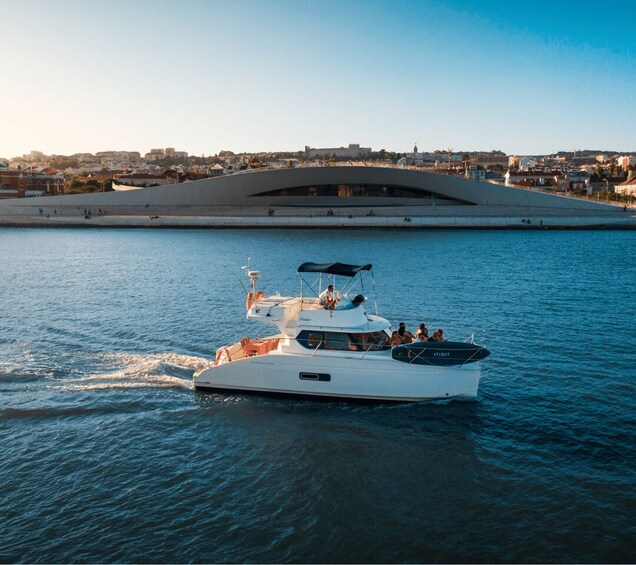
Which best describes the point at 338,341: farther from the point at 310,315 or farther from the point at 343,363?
the point at 310,315

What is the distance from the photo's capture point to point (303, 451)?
14695 millimetres

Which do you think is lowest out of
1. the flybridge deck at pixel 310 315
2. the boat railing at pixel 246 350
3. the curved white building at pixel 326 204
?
the boat railing at pixel 246 350

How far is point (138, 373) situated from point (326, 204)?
192ft

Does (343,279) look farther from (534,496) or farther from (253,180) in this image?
(253,180)

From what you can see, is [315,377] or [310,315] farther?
[310,315]

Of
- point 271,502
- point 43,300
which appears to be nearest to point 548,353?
point 271,502

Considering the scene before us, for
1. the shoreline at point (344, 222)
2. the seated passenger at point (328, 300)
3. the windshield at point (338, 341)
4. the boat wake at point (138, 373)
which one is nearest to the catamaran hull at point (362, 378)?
the windshield at point (338, 341)

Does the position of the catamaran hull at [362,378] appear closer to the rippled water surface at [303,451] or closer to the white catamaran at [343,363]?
the white catamaran at [343,363]

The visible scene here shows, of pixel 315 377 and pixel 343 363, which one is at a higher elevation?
pixel 343 363

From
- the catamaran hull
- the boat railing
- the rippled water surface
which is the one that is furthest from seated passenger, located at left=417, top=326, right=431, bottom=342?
the boat railing

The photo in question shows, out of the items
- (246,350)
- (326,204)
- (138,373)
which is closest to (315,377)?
(246,350)

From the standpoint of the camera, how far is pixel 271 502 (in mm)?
12469

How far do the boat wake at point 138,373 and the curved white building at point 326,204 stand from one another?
163 feet

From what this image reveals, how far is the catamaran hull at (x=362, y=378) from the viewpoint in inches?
671
